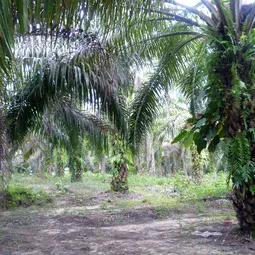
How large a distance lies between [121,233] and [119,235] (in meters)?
0.18

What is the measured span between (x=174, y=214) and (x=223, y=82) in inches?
154

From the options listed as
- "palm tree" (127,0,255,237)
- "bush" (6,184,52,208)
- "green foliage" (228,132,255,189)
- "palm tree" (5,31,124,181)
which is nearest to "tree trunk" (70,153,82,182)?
"bush" (6,184,52,208)

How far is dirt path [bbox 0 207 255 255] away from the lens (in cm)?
489

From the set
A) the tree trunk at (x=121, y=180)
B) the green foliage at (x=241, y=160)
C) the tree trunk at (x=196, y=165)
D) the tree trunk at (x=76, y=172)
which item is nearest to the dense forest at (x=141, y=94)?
the green foliage at (x=241, y=160)

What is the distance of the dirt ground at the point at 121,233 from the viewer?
4922mm

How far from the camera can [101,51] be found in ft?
18.4

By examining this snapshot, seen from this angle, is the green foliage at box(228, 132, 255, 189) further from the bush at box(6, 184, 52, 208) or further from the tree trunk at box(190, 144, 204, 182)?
Result: the tree trunk at box(190, 144, 204, 182)

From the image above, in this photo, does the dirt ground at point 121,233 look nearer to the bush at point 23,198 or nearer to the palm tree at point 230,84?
the palm tree at point 230,84

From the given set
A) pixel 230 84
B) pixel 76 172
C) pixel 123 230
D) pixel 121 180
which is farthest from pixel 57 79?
pixel 76 172

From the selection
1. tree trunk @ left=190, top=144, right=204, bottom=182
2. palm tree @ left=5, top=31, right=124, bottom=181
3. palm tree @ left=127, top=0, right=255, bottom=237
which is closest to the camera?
palm tree @ left=127, top=0, right=255, bottom=237

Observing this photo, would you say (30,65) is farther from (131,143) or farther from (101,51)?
(131,143)

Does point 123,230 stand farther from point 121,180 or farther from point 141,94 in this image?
point 121,180

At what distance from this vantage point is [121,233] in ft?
20.3

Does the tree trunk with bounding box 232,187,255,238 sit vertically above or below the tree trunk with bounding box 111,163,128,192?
above
